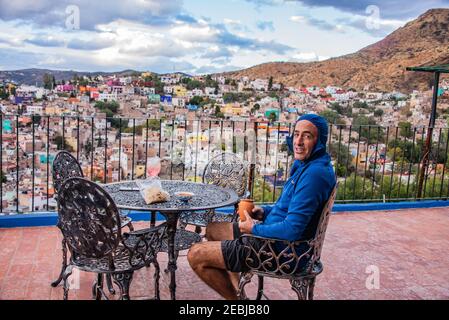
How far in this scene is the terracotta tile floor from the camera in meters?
3.38

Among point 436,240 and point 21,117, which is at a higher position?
point 21,117

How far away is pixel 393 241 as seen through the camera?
16.0ft

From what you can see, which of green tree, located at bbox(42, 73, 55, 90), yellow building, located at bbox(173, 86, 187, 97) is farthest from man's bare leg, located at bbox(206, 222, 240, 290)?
yellow building, located at bbox(173, 86, 187, 97)

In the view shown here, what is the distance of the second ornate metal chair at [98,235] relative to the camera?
2.42m

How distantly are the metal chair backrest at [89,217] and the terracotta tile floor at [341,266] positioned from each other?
0.85 metres

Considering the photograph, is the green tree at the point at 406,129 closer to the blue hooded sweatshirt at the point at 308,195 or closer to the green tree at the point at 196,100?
the green tree at the point at 196,100

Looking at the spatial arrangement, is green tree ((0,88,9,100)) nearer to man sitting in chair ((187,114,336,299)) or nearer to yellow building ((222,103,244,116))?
yellow building ((222,103,244,116))

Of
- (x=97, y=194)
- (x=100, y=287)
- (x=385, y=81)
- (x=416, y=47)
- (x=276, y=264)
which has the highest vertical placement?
(x=416, y=47)

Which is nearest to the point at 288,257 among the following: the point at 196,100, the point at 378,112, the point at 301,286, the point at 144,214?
the point at 301,286
